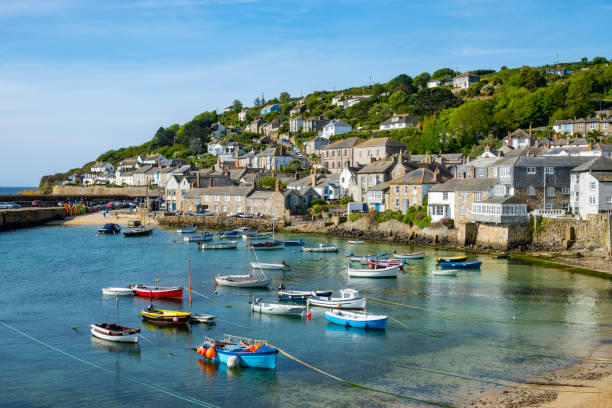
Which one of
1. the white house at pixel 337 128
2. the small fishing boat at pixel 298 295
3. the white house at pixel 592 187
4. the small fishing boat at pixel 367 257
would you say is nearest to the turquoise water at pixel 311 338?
the small fishing boat at pixel 298 295

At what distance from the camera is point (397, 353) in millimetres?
25969

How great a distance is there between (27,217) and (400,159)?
2383 inches

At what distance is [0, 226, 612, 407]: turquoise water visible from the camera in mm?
21766

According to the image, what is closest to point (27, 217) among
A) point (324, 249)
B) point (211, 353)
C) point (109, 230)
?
point (109, 230)

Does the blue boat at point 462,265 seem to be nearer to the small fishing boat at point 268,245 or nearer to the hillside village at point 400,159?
the hillside village at point 400,159

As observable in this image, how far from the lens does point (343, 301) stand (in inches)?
1313

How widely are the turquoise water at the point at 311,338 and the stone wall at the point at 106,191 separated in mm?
75604

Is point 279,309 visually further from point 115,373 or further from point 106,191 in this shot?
point 106,191

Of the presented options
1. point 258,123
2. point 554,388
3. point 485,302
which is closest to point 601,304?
point 485,302

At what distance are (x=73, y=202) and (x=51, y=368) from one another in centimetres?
9578

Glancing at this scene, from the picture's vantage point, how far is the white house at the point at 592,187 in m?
49.9

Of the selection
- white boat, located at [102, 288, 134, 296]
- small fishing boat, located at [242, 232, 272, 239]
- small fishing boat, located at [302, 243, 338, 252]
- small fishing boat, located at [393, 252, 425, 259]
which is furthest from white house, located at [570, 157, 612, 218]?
white boat, located at [102, 288, 134, 296]

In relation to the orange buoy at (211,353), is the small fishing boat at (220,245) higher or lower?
higher

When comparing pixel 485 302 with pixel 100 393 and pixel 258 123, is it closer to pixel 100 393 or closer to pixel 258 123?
pixel 100 393
